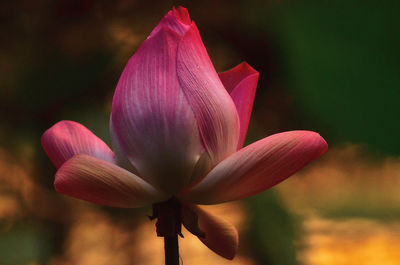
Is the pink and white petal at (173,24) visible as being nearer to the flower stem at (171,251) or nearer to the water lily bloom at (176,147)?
the water lily bloom at (176,147)

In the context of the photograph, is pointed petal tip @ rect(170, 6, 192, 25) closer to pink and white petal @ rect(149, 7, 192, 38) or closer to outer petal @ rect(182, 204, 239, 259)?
pink and white petal @ rect(149, 7, 192, 38)

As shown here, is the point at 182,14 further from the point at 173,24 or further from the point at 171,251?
the point at 171,251

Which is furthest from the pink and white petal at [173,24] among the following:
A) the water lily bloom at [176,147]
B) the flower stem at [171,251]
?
the flower stem at [171,251]

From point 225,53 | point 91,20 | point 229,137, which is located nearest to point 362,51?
point 225,53

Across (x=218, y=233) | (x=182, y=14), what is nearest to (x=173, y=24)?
(x=182, y=14)

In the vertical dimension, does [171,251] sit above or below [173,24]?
below

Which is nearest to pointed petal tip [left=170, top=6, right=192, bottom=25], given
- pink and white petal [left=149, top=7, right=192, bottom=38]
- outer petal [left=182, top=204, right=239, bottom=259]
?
pink and white petal [left=149, top=7, right=192, bottom=38]

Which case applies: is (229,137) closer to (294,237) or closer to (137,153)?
(137,153)
